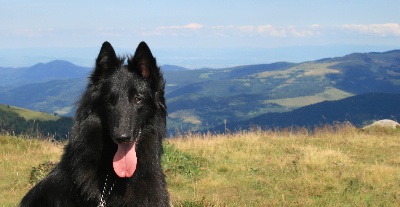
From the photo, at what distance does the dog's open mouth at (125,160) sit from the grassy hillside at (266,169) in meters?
3.56

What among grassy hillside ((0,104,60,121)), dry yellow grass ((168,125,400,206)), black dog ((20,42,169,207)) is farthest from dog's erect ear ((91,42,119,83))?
grassy hillside ((0,104,60,121))

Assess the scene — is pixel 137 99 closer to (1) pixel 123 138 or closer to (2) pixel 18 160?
(1) pixel 123 138

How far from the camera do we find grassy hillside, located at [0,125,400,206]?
948 centimetres

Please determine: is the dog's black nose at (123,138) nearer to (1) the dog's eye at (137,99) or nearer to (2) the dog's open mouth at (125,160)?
(2) the dog's open mouth at (125,160)

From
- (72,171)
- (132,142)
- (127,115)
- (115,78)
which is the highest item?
(115,78)

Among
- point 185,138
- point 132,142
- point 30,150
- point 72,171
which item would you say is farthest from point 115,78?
point 185,138

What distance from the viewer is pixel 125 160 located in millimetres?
4844

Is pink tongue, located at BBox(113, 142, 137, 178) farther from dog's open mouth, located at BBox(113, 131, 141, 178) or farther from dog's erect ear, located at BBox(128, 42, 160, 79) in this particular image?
dog's erect ear, located at BBox(128, 42, 160, 79)

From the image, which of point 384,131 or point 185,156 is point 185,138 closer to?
point 185,156

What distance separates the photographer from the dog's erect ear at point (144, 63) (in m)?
4.85

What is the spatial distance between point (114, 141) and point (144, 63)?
1.02m

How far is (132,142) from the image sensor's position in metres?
4.80

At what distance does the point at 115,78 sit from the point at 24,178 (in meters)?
7.70

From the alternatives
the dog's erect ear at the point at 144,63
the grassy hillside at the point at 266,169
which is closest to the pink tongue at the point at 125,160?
the dog's erect ear at the point at 144,63
